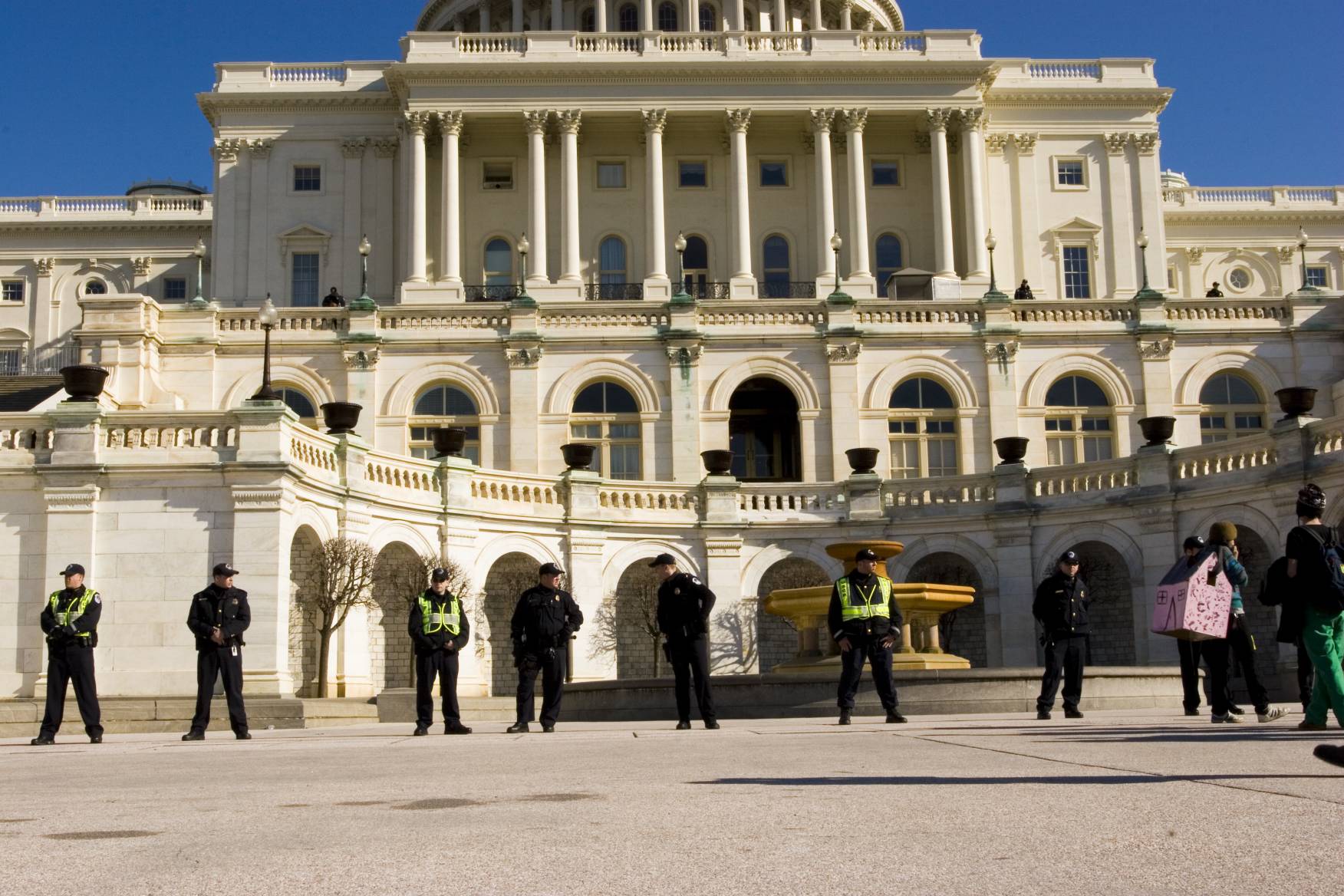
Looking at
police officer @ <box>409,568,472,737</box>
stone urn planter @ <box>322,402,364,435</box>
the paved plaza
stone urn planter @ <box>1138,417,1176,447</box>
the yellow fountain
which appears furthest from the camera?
stone urn planter @ <box>1138,417,1176,447</box>

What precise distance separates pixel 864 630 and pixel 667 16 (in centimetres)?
8306

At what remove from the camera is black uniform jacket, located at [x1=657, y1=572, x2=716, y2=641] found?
20.6 m

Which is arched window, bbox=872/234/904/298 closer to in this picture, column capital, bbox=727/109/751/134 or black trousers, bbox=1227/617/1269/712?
column capital, bbox=727/109/751/134

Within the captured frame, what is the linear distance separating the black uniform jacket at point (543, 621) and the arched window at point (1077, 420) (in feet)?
111

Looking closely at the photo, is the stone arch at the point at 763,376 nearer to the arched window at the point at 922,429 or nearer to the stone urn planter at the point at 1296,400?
the arched window at the point at 922,429

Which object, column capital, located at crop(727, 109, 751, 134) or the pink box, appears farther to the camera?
column capital, located at crop(727, 109, 751, 134)

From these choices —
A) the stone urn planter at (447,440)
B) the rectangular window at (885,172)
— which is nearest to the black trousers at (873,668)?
the stone urn planter at (447,440)

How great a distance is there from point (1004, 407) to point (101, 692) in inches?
1219

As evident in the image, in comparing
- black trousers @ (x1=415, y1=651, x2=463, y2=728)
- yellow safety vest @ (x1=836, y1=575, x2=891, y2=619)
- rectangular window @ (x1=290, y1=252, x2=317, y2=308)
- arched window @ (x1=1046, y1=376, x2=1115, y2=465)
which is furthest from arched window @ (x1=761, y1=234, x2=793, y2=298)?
yellow safety vest @ (x1=836, y1=575, x2=891, y2=619)

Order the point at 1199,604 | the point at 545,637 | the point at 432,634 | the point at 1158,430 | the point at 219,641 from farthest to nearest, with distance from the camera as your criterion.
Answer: the point at 1158,430 < the point at 432,634 < the point at 545,637 < the point at 219,641 < the point at 1199,604

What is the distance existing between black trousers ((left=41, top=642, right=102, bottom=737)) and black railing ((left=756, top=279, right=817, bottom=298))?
54229 mm

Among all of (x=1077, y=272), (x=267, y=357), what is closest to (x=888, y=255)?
(x=1077, y=272)

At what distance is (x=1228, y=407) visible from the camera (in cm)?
5203

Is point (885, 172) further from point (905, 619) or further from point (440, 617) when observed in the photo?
point (440, 617)
